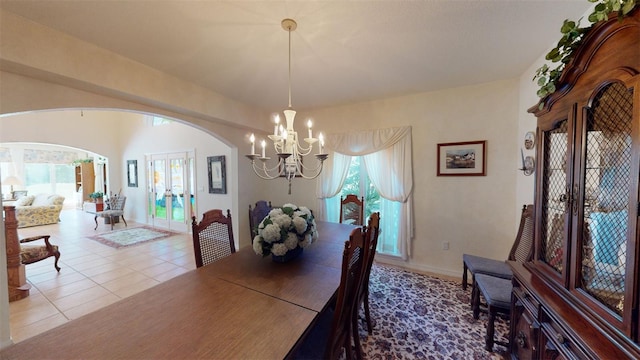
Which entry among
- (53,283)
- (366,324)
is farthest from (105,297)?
(366,324)

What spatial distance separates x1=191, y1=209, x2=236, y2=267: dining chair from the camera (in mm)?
1772

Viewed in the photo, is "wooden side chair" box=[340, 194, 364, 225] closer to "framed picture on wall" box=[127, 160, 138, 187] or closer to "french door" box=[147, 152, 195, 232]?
"french door" box=[147, 152, 195, 232]

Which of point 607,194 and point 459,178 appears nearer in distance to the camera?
point 607,194

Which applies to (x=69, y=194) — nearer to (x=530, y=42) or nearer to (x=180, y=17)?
(x=180, y=17)

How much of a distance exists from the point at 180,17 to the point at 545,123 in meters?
2.57

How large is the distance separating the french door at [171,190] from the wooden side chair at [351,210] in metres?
4.19

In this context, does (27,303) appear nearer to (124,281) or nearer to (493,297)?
(124,281)

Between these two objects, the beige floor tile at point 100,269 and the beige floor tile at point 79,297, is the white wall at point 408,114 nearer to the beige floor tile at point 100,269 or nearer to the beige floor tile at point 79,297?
the beige floor tile at point 79,297

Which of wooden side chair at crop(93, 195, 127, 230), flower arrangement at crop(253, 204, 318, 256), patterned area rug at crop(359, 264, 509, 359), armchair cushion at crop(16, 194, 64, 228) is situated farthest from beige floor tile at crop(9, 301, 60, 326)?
armchair cushion at crop(16, 194, 64, 228)

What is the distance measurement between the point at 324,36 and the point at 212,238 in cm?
197

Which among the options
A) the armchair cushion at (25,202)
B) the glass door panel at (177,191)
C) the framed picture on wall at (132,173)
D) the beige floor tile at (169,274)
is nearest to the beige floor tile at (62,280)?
the beige floor tile at (169,274)

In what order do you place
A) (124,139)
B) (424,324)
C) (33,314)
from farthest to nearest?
(124,139)
(33,314)
(424,324)

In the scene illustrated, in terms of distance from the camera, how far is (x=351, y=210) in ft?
11.0

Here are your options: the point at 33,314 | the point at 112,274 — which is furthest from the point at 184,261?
the point at 33,314
